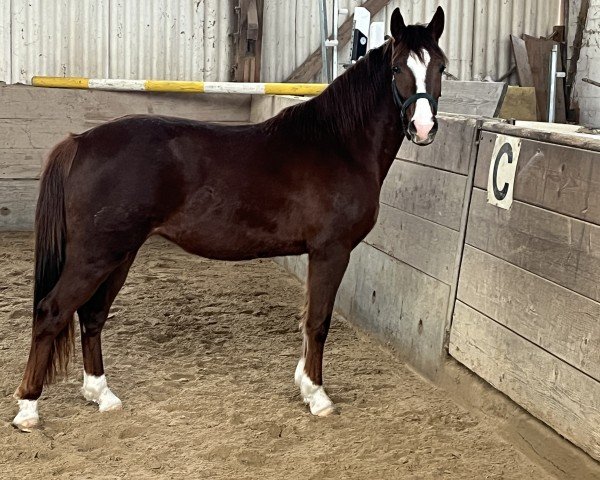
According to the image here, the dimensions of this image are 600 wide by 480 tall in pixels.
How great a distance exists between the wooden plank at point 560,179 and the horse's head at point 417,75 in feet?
1.29

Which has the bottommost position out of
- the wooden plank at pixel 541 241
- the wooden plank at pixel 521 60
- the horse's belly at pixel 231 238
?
the horse's belly at pixel 231 238

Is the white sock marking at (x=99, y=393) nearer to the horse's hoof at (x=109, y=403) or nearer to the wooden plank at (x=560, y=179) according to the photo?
the horse's hoof at (x=109, y=403)

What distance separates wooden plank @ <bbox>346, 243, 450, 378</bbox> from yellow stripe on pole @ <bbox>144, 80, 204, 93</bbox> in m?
2.60

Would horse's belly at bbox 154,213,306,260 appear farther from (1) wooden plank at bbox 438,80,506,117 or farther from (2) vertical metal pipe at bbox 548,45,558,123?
(2) vertical metal pipe at bbox 548,45,558,123

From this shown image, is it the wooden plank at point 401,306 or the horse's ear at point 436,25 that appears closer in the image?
the horse's ear at point 436,25

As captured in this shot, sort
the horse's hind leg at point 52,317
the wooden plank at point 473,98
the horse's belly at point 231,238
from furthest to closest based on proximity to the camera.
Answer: the wooden plank at point 473,98 → the horse's belly at point 231,238 → the horse's hind leg at point 52,317

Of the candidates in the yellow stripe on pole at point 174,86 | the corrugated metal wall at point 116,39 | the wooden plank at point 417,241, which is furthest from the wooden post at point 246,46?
the wooden plank at point 417,241

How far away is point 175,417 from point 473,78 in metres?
5.75

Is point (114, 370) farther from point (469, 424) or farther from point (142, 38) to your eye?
point (142, 38)

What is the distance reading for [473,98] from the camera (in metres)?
5.53

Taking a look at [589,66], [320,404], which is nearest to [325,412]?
[320,404]

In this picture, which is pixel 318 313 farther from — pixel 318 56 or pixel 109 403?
pixel 318 56

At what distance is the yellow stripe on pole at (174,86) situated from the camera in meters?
6.81

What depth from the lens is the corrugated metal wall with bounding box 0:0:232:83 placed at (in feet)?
23.4
